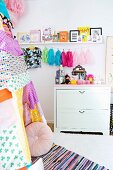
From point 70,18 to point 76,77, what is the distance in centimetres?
99

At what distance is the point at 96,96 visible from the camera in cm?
300

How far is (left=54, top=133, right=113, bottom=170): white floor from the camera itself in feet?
3.99

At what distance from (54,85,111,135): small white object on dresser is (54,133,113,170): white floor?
144cm

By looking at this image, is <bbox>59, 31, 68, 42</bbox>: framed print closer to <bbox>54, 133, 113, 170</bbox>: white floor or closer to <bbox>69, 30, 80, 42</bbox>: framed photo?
<bbox>69, 30, 80, 42</bbox>: framed photo

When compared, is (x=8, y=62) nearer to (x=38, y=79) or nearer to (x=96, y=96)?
(x=96, y=96)

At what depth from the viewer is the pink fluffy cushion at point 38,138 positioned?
1.10 meters

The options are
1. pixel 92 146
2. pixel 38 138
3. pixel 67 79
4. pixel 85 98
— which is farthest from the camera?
pixel 67 79

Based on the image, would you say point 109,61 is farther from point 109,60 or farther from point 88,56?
point 88,56

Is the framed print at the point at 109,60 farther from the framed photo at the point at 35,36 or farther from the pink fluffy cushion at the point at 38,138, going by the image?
the pink fluffy cushion at the point at 38,138

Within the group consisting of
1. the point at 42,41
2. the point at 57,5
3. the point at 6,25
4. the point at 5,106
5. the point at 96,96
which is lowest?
the point at 96,96

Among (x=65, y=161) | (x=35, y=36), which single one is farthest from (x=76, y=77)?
(x=65, y=161)

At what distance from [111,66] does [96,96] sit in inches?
27.1

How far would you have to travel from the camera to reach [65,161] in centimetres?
119

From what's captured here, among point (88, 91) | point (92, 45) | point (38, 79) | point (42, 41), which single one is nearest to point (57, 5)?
point (42, 41)
